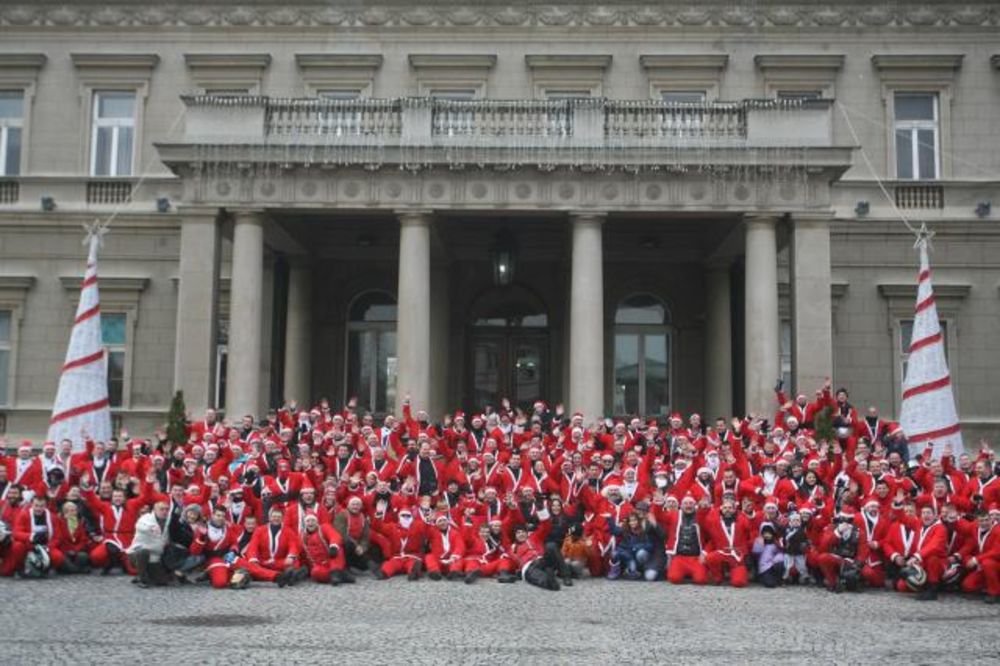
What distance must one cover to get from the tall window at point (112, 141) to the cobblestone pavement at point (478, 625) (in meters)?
16.3

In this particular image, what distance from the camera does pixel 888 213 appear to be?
2680cm

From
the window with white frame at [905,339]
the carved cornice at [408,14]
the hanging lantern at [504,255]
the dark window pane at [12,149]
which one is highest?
the carved cornice at [408,14]

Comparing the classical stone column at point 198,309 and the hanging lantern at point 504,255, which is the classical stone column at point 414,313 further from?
the classical stone column at point 198,309

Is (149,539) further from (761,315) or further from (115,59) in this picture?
(115,59)

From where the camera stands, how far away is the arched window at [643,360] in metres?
27.9

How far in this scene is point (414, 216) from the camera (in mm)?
21719

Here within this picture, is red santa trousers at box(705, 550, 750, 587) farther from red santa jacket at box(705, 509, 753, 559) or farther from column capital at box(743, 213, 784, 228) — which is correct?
column capital at box(743, 213, 784, 228)

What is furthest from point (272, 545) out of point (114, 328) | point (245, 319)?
point (114, 328)

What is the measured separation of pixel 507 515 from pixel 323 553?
2670 millimetres

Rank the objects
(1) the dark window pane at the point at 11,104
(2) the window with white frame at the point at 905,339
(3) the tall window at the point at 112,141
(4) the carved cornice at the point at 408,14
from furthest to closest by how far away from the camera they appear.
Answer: (1) the dark window pane at the point at 11,104, (3) the tall window at the point at 112,141, (4) the carved cornice at the point at 408,14, (2) the window with white frame at the point at 905,339

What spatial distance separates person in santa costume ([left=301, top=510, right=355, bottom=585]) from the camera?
45.6 ft

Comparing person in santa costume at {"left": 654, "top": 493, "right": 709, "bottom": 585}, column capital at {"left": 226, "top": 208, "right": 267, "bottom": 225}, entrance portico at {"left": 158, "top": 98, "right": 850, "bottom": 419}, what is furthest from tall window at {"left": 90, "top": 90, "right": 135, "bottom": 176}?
person in santa costume at {"left": 654, "top": 493, "right": 709, "bottom": 585}

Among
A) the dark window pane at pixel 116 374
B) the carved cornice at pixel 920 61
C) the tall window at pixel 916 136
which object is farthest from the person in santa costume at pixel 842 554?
the dark window pane at pixel 116 374

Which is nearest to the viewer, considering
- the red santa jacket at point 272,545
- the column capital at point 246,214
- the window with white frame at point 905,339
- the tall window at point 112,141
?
the red santa jacket at point 272,545
